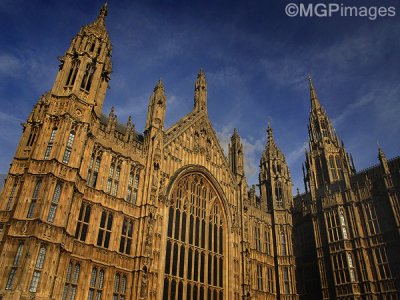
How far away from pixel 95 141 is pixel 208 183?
14.7 m

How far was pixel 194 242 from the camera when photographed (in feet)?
116

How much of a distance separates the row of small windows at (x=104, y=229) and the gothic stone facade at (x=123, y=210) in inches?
3.2

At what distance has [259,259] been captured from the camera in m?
42.0

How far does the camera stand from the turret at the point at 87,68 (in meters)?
30.1

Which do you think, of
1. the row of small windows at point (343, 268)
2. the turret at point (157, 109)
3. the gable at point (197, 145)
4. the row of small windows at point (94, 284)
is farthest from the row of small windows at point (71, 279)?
the row of small windows at point (343, 268)

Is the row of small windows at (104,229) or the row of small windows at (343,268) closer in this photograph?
the row of small windows at (104,229)

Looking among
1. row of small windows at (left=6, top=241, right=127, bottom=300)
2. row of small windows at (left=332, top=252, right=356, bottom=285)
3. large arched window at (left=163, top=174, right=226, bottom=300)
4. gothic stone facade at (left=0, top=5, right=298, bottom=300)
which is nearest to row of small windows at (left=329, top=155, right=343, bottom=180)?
gothic stone facade at (left=0, top=5, right=298, bottom=300)

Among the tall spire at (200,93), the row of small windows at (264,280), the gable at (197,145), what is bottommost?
the row of small windows at (264,280)

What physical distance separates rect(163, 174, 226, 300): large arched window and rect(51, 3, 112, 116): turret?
40.3 ft

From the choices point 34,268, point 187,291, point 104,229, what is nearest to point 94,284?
point 104,229

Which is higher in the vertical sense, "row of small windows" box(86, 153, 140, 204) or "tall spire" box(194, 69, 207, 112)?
"tall spire" box(194, 69, 207, 112)

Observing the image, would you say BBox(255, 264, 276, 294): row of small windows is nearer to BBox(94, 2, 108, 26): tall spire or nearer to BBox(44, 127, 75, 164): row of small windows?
BBox(44, 127, 75, 164): row of small windows

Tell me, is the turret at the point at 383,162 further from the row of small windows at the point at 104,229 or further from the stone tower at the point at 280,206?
the row of small windows at the point at 104,229

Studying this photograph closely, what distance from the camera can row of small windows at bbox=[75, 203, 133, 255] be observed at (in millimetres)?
26969
